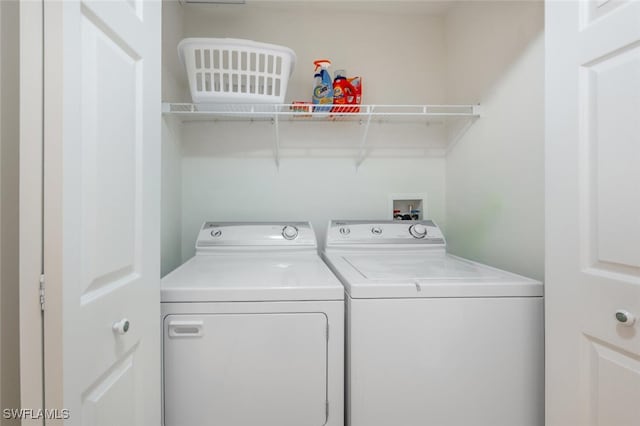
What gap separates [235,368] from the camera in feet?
4.36

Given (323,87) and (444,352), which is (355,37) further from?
(444,352)

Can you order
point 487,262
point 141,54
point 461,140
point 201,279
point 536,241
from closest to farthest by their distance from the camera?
point 141,54 < point 201,279 < point 536,241 < point 487,262 < point 461,140

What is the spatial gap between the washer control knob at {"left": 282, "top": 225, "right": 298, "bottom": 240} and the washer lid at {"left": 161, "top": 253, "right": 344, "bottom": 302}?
337mm

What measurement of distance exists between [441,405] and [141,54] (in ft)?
5.00

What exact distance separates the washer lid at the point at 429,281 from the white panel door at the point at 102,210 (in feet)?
2.36

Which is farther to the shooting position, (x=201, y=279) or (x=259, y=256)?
(x=259, y=256)

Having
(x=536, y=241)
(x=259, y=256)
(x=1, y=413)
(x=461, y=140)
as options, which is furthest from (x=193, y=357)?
(x=461, y=140)

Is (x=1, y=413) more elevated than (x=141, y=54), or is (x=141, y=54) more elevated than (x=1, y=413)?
(x=141, y=54)

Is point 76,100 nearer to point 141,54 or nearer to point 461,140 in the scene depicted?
point 141,54

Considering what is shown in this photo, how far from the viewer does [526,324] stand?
54.3 inches

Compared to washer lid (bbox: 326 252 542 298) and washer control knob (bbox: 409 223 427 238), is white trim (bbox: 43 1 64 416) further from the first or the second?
washer control knob (bbox: 409 223 427 238)

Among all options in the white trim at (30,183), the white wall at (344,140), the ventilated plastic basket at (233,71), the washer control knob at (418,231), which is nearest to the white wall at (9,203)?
the white trim at (30,183)

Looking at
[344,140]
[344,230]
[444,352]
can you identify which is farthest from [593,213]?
[344,140]

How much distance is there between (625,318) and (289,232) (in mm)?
1571
